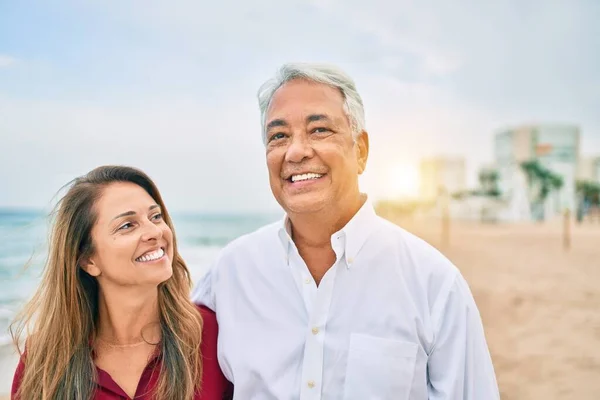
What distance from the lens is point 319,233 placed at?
2.41 metres

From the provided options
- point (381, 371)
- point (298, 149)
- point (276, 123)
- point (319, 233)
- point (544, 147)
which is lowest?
point (544, 147)

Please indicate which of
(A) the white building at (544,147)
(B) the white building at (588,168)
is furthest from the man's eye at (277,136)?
(B) the white building at (588,168)

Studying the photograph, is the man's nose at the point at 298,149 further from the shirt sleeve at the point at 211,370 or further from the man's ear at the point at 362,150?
the shirt sleeve at the point at 211,370

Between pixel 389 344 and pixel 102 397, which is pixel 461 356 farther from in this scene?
pixel 102 397

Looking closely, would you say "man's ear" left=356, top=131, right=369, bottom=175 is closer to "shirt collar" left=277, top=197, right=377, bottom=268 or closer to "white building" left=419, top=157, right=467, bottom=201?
"shirt collar" left=277, top=197, right=377, bottom=268

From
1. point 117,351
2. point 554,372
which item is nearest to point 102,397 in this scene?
point 117,351

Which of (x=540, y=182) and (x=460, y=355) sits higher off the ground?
(x=460, y=355)

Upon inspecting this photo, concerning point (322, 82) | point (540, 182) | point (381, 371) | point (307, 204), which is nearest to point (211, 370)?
point (381, 371)

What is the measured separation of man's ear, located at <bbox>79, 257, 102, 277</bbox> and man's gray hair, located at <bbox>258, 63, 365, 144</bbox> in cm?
100

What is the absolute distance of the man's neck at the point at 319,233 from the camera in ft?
7.80

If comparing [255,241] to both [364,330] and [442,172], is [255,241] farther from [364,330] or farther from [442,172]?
[442,172]

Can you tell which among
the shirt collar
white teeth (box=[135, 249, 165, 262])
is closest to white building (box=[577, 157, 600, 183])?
the shirt collar

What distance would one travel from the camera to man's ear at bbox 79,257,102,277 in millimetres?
2514

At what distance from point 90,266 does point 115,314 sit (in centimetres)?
27
